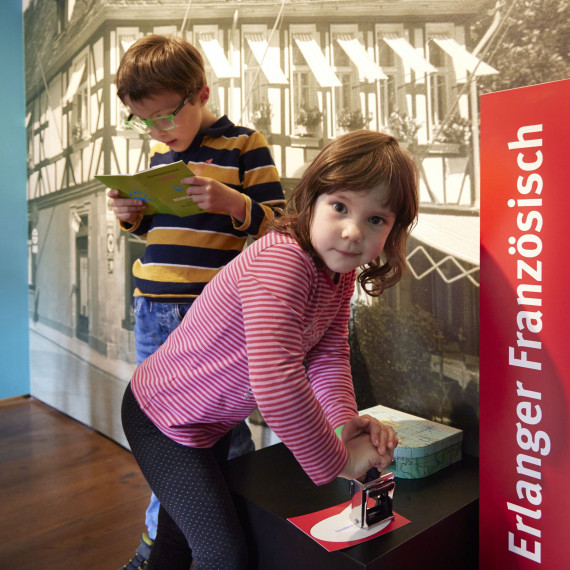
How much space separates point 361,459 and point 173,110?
830 mm

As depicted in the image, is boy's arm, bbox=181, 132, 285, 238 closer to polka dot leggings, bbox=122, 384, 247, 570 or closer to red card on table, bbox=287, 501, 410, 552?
polka dot leggings, bbox=122, 384, 247, 570

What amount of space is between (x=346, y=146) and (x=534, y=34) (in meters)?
0.55

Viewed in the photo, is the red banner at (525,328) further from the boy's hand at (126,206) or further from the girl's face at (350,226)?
the boy's hand at (126,206)

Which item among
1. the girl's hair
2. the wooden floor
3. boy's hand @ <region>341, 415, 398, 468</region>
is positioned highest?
the girl's hair

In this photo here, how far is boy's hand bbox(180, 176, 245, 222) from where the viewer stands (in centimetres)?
113

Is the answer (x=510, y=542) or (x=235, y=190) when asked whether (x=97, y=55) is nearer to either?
(x=235, y=190)

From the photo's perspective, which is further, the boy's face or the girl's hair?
the boy's face

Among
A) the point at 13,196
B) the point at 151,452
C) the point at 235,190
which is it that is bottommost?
the point at 151,452

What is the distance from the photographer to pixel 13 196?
2.99 m

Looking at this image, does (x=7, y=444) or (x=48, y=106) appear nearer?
(x=7, y=444)

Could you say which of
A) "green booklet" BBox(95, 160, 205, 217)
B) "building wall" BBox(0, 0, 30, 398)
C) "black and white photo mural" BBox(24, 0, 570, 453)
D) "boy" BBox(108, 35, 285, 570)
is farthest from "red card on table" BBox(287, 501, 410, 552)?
"building wall" BBox(0, 0, 30, 398)

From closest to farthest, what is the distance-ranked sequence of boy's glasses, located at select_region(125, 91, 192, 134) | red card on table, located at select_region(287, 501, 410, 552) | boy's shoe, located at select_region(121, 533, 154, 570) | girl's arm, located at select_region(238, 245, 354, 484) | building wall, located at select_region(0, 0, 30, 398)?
1. girl's arm, located at select_region(238, 245, 354, 484)
2. red card on table, located at select_region(287, 501, 410, 552)
3. boy's glasses, located at select_region(125, 91, 192, 134)
4. boy's shoe, located at select_region(121, 533, 154, 570)
5. building wall, located at select_region(0, 0, 30, 398)

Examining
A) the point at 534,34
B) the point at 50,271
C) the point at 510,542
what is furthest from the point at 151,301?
the point at 50,271

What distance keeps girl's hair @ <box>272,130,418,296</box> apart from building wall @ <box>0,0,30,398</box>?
2531mm
